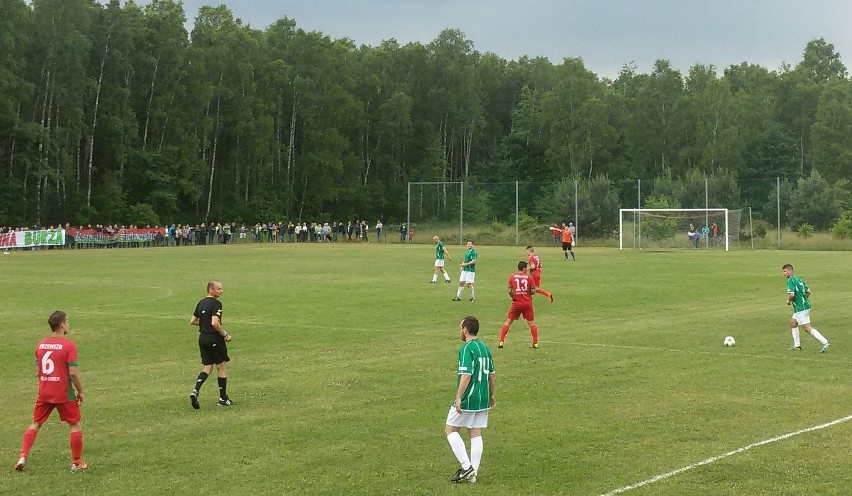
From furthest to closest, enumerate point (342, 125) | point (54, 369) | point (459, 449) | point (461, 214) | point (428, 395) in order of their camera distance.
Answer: point (342, 125), point (461, 214), point (428, 395), point (54, 369), point (459, 449)

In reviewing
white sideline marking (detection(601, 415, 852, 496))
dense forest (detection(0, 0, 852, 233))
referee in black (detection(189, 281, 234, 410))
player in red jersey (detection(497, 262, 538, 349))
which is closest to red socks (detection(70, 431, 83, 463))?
referee in black (detection(189, 281, 234, 410))

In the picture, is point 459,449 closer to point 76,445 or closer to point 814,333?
point 76,445

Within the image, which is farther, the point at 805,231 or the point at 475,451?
the point at 805,231

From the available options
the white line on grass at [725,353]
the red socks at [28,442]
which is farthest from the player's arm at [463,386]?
the white line on grass at [725,353]

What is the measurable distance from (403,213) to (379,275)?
58.5m

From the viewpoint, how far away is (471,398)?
35.9 ft

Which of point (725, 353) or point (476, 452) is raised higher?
point (476, 452)

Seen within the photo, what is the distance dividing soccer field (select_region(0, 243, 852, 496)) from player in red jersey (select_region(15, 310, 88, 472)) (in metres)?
0.43

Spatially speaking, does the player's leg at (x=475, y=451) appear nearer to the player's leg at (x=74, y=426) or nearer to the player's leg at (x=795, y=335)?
the player's leg at (x=74, y=426)

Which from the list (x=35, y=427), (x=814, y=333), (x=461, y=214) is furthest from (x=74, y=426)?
(x=461, y=214)

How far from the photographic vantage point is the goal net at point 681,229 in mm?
67938

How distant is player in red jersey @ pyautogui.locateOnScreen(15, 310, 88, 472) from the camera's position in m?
11.5

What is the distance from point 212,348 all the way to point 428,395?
11.7 ft

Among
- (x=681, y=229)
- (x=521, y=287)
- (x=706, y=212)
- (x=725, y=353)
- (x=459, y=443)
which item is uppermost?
(x=706, y=212)
